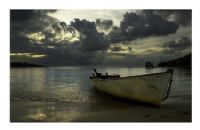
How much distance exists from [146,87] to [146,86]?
0.07 feet

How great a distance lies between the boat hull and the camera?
6.47 metres

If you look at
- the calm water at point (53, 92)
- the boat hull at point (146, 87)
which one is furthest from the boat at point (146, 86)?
the calm water at point (53, 92)

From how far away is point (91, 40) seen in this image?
6.46m

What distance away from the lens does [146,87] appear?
659 centimetres

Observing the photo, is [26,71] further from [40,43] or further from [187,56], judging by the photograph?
[187,56]

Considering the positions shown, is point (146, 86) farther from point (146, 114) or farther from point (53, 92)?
point (53, 92)

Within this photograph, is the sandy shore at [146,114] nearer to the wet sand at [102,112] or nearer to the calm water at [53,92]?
the wet sand at [102,112]

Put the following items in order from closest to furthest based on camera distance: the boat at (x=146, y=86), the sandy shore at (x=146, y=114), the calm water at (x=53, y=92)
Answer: the sandy shore at (x=146, y=114), the calm water at (x=53, y=92), the boat at (x=146, y=86)

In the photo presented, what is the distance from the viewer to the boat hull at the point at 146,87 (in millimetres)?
6469

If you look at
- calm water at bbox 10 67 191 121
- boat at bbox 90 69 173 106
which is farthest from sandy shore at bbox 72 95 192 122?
calm water at bbox 10 67 191 121

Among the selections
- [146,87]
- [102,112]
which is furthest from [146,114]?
[102,112]

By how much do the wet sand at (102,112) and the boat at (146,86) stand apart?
0.50 feet
